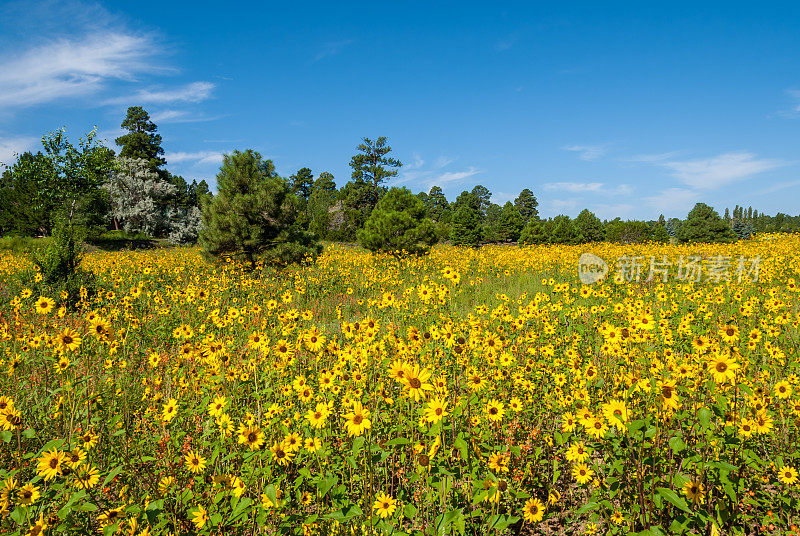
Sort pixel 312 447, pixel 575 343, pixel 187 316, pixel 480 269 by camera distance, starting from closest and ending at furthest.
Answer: pixel 312 447 → pixel 575 343 → pixel 187 316 → pixel 480 269

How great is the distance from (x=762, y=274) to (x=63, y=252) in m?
15.7

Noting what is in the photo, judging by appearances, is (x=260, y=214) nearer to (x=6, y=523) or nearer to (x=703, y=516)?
(x=6, y=523)

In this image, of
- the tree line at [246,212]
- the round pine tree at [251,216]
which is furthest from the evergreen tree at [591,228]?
the round pine tree at [251,216]

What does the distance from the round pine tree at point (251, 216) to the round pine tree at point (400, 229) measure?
4.45 metres

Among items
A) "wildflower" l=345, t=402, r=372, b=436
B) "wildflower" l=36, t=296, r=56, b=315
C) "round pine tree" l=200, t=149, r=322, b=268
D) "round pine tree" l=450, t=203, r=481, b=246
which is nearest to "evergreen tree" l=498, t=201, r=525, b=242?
"round pine tree" l=450, t=203, r=481, b=246

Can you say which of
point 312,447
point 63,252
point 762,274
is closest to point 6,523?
point 312,447

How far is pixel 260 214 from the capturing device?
11602 millimetres

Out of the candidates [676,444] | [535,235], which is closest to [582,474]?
[676,444]

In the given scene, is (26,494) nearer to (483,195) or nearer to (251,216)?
(251,216)

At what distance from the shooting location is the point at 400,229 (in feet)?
52.3

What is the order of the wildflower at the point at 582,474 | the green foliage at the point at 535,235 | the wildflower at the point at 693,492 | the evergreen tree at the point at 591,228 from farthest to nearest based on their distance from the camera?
the evergreen tree at the point at 591,228, the green foliage at the point at 535,235, the wildflower at the point at 582,474, the wildflower at the point at 693,492

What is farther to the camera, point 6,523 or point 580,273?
point 580,273

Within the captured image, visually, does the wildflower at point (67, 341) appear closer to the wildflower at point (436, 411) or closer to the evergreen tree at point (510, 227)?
the wildflower at point (436, 411)

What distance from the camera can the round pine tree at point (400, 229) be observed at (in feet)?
51.9
